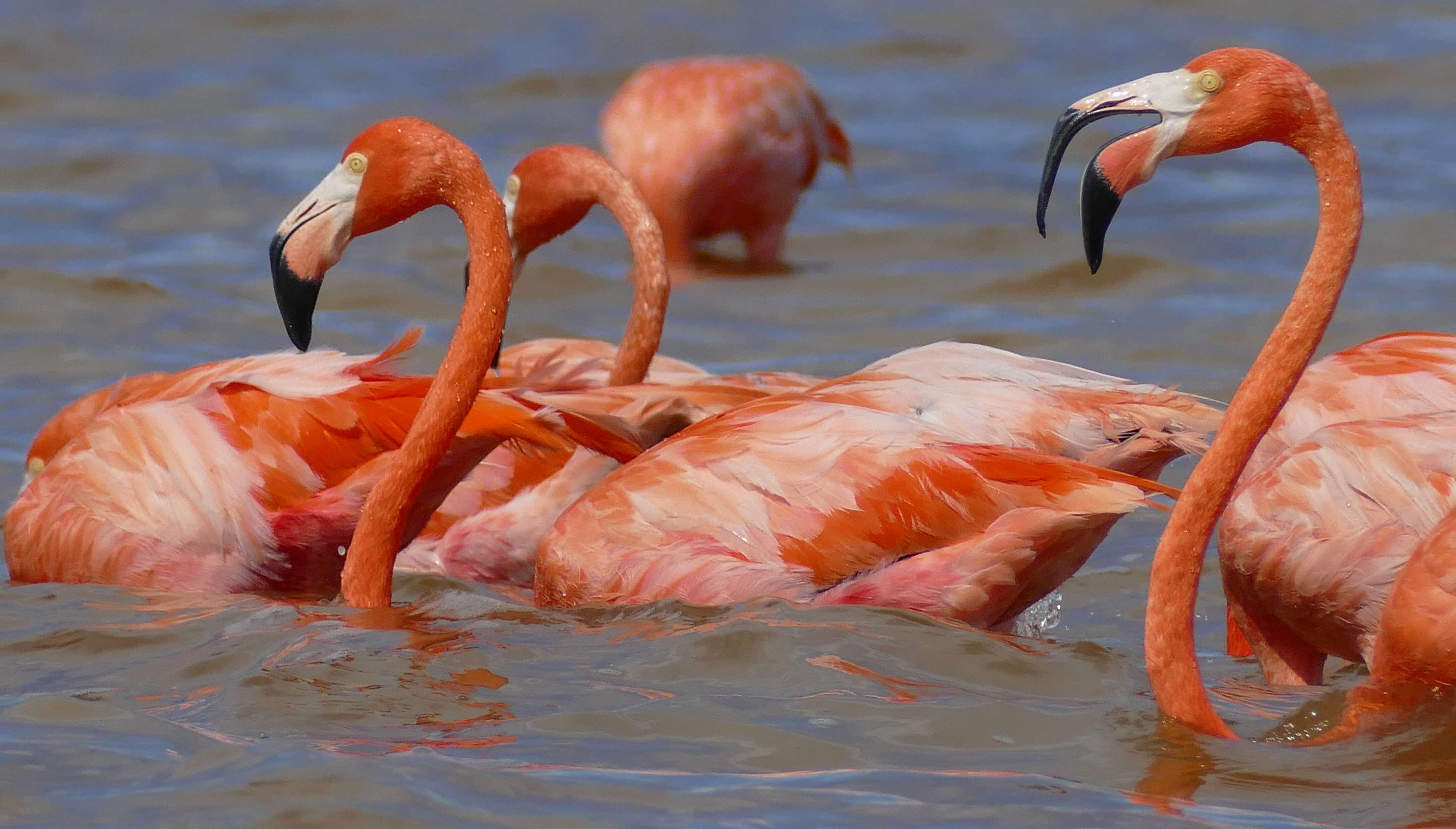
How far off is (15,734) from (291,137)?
317 inches

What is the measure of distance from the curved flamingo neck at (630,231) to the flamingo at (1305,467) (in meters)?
1.61

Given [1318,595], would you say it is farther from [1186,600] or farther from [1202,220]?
[1202,220]

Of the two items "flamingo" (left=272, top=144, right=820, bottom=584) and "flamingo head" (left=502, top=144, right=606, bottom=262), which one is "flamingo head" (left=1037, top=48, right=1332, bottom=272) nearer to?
"flamingo" (left=272, top=144, right=820, bottom=584)

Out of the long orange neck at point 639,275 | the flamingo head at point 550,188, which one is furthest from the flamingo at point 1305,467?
the flamingo head at point 550,188

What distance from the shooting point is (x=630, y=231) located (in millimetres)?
5266

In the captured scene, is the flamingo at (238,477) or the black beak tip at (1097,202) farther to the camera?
the flamingo at (238,477)

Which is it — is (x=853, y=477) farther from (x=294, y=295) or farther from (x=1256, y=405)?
(x=294, y=295)

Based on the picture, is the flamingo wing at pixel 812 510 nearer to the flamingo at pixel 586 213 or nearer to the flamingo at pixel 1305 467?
the flamingo at pixel 1305 467

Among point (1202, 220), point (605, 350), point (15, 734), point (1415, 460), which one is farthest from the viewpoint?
point (1202, 220)

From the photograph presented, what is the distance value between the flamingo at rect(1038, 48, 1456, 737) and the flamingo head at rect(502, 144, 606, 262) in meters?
1.91

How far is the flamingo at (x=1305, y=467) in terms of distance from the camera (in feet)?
10.5

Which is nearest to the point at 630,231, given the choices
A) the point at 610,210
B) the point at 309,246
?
the point at 610,210

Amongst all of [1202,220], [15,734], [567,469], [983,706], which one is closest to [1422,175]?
[1202,220]

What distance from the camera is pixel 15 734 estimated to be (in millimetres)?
3557
